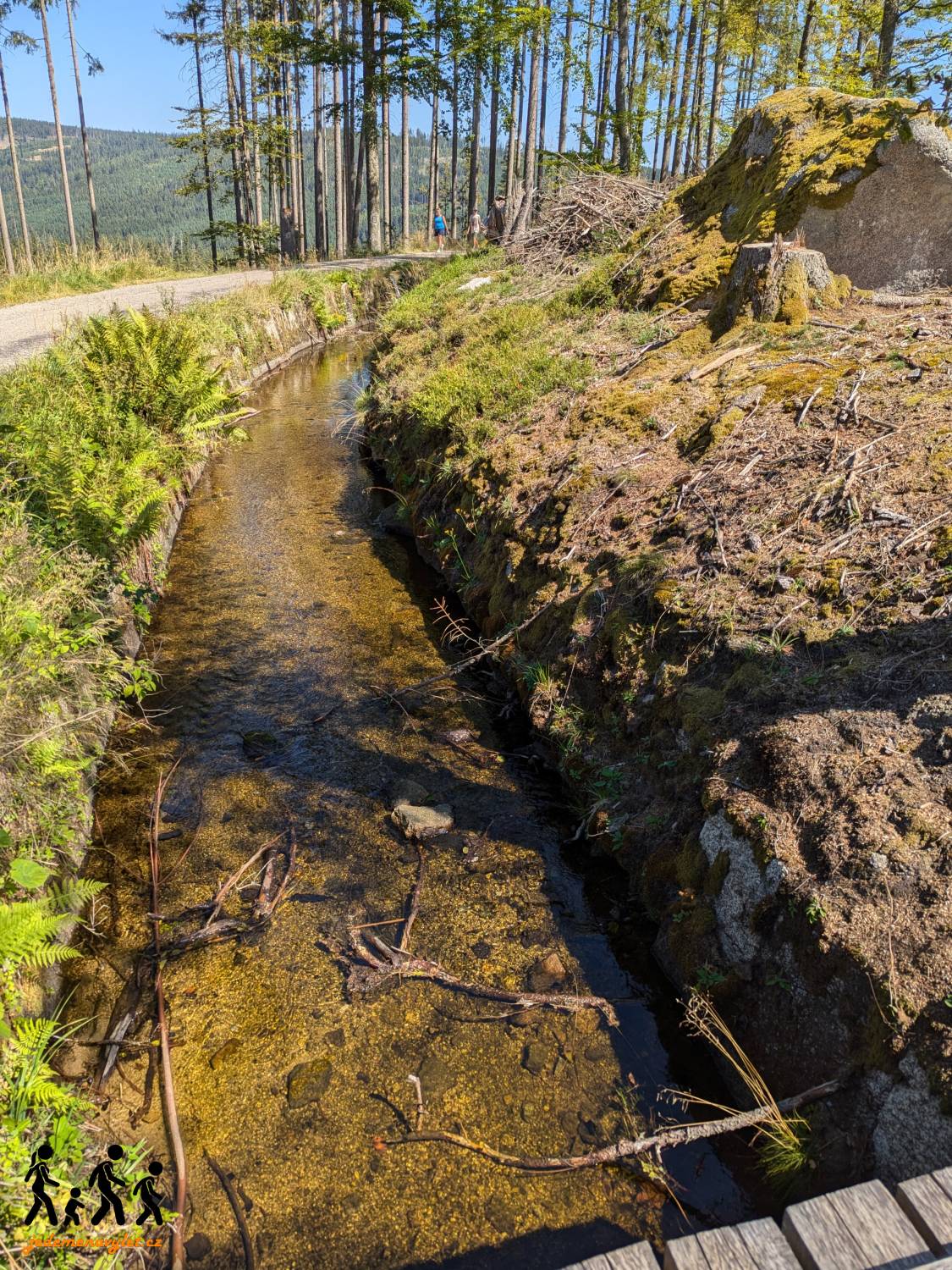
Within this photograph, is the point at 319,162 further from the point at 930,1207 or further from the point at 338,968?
the point at 930,1207

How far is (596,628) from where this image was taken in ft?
16.4

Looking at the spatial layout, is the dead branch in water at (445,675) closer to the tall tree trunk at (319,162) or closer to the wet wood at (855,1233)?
the wet wood at (855,1233)

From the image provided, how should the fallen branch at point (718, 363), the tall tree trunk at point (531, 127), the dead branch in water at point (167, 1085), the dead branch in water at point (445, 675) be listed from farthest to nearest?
the tall tree trunk at point (531, 127) → the fallen branch at point (718, 363) → the dead branch in water at point (445, 675) → the dead branch in water at point (167, 1085)

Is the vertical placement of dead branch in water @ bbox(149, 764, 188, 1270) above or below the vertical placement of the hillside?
below

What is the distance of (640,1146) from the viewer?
2.80 meters

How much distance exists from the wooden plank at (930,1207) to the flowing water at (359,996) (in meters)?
1.11

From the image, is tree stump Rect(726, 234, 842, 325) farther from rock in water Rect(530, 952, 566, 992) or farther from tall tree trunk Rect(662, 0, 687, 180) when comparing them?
tall tree trunk Rect(662, 0, 687, 180)

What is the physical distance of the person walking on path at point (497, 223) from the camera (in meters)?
17.7

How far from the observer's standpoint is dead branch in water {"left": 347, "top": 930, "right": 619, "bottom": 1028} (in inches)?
135

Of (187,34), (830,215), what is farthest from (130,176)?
(830,215)

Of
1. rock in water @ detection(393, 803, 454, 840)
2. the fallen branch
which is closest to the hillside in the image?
the fallen branch

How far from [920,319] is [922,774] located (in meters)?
4.90

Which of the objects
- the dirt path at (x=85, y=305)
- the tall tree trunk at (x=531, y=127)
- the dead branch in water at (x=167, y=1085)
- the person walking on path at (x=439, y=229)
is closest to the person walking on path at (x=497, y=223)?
the tall tree trunk at (x=531, y=127)

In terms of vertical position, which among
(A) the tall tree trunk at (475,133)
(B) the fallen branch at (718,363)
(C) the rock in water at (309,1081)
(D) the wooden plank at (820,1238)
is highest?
(A) the tall tree trunk at (475,133)
